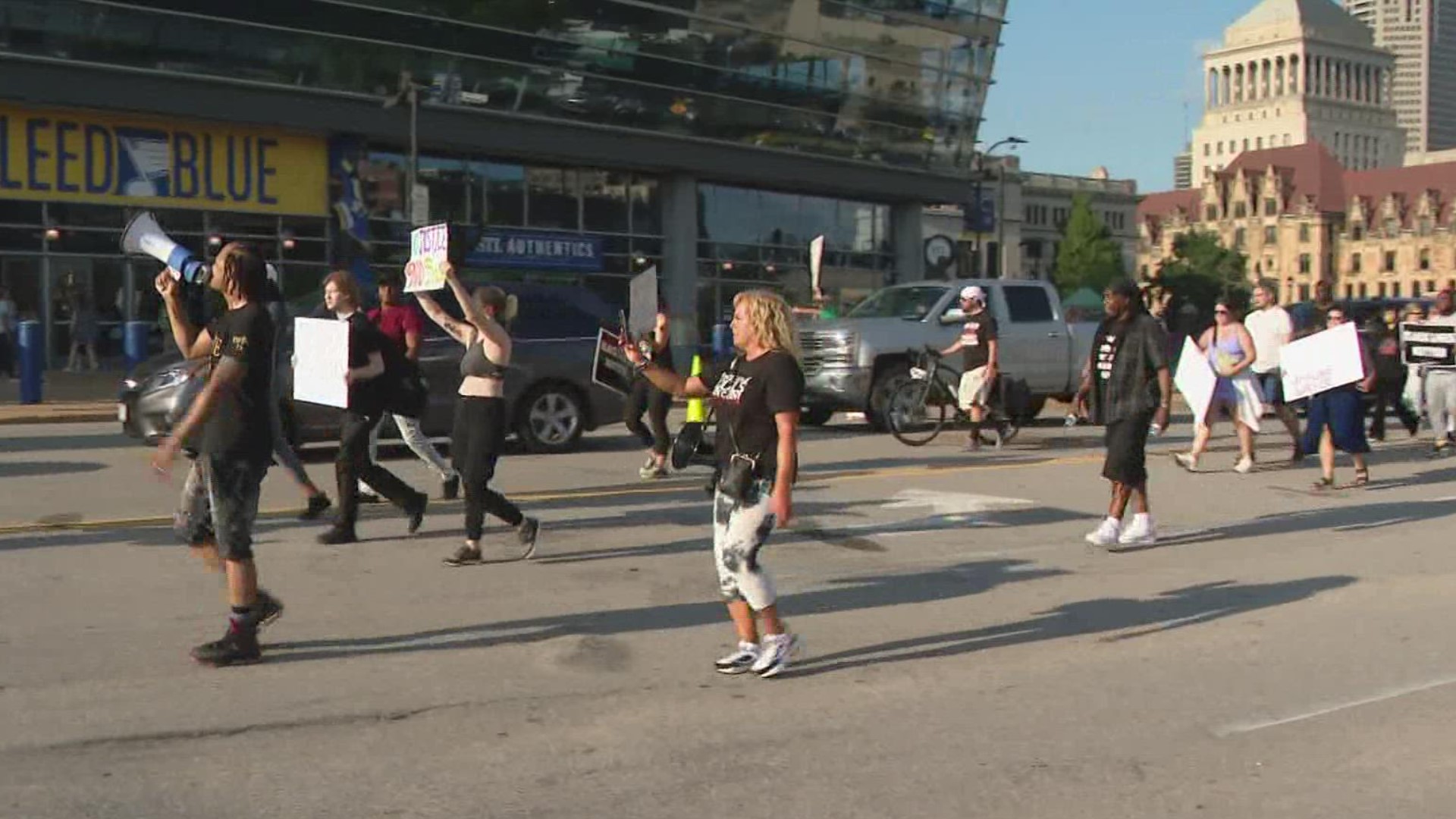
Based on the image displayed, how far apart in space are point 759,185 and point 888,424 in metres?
28.4

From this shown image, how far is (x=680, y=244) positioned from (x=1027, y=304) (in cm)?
2373

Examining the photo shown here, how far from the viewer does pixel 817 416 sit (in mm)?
20641

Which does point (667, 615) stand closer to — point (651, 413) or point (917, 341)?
point (651, 413)

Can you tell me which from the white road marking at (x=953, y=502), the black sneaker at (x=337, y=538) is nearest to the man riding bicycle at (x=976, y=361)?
the white road marking at (x=953, y=502)

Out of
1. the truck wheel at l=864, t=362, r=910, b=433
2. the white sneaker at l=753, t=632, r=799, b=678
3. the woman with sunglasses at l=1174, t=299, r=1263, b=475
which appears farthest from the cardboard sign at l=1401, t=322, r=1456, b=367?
the white sneaker at l=753, t=632, r=799, b=678

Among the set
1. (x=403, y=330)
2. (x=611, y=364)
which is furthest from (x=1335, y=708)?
(x=403, y=330)

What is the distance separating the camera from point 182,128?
33719 millimetres

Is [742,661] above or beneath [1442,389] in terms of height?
beneath

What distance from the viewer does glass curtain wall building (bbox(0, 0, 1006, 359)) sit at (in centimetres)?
3203

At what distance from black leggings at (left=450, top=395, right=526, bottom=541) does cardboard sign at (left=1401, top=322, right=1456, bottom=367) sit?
11357 millimetres

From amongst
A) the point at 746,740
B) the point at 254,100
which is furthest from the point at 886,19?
the point at 746,740

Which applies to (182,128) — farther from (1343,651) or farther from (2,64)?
(1343,651)

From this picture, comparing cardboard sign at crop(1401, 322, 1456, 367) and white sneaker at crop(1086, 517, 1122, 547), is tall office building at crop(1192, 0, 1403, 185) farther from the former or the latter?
white sneaker at crop(1086, 517, 1122, 547)

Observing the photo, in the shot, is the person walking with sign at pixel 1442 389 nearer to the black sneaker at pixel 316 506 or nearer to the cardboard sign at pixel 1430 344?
the cardboard sign at pixel 1430 344
